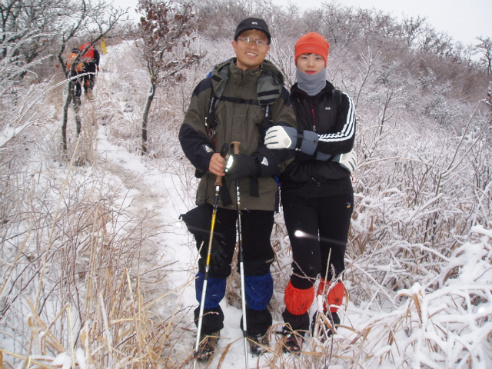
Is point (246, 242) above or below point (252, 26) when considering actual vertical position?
below

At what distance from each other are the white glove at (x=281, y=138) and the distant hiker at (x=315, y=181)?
24 mm

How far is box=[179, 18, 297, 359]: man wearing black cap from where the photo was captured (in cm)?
190

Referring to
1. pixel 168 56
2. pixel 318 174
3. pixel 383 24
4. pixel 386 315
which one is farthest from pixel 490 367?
pixel 383 24

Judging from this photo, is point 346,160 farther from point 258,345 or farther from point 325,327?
point 258,345

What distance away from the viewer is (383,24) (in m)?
26.1

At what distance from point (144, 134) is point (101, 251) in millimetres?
4638

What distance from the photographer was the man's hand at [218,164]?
180cm

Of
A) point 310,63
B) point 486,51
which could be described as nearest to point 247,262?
point 310,63

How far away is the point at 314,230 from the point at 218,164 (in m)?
0.69

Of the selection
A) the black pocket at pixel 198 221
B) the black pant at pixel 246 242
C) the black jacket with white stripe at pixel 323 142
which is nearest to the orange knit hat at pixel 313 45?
the black jacket with white stripe at pixel 323 142

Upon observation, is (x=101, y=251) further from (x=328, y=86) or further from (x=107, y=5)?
(x=107, y=5)

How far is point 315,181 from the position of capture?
6.35 ft

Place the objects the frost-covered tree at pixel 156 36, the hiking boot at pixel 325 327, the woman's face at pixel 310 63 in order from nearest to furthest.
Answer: the hiking boot at pixel 325 327, the woman's face at pixel 310 63, the frost-covered tree at pixel 156 36

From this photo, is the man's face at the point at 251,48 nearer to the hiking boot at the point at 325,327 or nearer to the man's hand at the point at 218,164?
the man's hand at the point at 218,164
